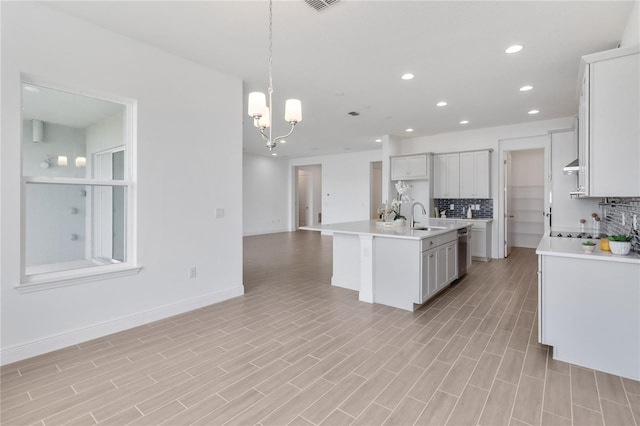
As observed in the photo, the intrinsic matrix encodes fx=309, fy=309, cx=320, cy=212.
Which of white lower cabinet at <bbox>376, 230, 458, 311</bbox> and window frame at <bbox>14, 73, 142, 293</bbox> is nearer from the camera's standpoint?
window frame at <bbox>14, 73, 142, 293</bbox>

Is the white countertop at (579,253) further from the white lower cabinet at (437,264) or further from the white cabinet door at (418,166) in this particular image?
the white cabinet door at (418,166)

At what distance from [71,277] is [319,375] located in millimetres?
2336

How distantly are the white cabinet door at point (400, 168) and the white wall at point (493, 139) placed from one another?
22 centimetres

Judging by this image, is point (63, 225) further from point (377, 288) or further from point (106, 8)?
point (377, 288)

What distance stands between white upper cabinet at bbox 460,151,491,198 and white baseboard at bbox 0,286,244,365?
17.8 feet

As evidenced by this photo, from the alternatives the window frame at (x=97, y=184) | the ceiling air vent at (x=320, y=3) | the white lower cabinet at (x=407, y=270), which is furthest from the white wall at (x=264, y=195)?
the ceiling air vent at (x=320, y=3)

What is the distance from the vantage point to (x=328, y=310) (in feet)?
11.9

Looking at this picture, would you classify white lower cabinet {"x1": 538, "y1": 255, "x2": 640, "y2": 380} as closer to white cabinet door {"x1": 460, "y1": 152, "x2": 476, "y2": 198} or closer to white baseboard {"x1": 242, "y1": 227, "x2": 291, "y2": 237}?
white cabinet door {"x1": 460, "y1": 152, "x2": 476, "y2": 198}

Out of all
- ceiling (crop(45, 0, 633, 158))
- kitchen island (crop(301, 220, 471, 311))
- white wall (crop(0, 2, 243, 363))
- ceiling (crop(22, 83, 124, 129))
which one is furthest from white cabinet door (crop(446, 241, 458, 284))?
ceiling (crop(22, 83, 124, 129))

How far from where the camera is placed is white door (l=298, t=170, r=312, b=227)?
12984mm

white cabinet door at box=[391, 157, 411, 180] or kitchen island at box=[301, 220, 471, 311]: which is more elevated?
white cabinet door at box=[391, 157, 411, 180]

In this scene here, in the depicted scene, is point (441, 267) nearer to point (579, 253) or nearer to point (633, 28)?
point (579, 253)

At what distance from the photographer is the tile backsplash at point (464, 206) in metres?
6.86

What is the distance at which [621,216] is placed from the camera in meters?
3.17
